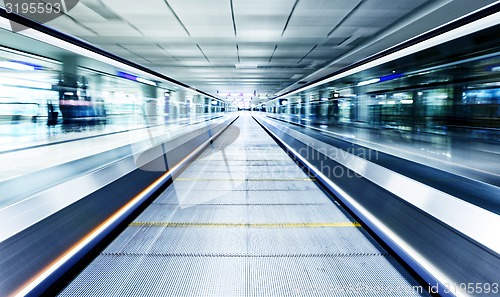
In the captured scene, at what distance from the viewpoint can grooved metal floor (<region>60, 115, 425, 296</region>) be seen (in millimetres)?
1996

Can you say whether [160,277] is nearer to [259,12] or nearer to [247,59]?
[259,12]

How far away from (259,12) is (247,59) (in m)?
5.58

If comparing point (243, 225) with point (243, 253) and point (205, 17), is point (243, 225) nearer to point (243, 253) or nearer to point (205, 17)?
point (243, 253)

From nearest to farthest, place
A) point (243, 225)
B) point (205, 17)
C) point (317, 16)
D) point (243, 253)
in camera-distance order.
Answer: point (243, 253) < point (243, 225) < point (317, 16) < point (205, 17)

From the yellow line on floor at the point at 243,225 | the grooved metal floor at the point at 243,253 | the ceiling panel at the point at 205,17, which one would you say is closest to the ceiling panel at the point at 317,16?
the ceiling panel at the point at 205,17

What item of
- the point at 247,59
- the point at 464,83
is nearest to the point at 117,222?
the point at 464,83

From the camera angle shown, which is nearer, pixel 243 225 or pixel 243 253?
pixel 243 253

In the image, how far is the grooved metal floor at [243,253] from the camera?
1996 millimetres

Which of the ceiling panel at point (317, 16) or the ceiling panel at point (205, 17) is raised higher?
the ceiling panel at point (205, 17)

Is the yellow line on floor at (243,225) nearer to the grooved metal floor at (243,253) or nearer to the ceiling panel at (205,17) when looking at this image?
the grooved metal floor at (243,253)

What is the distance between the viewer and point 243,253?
8.05ft

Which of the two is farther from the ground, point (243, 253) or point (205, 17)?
point (205, 17)

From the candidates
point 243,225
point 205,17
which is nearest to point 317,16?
point 205,17

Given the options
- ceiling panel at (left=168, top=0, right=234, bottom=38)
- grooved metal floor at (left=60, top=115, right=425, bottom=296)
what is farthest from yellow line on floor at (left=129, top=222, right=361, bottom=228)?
ceiling panel at (left=168, top=0, right=234, bottom=38)
